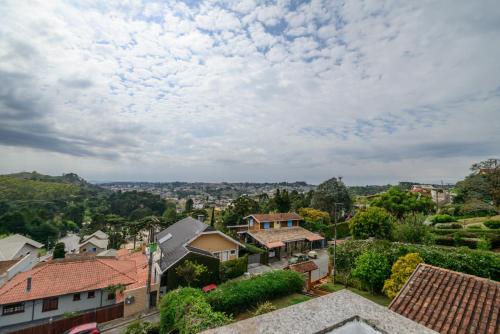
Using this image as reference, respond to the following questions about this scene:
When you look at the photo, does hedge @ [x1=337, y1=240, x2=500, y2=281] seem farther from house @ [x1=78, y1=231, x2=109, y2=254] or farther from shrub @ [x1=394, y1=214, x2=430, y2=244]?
house @ [x1=78, y1=231, x2=109, y2=254]

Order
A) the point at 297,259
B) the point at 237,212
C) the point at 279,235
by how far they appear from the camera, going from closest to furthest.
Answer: the point at 297,259, the point at 279,235, the point at 237,212

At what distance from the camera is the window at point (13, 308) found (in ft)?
52.6

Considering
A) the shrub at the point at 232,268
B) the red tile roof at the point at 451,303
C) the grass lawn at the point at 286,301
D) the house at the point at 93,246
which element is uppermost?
the red tile roof at the point at 451,303

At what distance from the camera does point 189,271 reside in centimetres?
1738

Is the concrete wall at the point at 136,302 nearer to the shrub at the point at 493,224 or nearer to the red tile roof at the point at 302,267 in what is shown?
the red tile roof at the point at 302,267

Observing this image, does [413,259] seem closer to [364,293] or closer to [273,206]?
[364,293]

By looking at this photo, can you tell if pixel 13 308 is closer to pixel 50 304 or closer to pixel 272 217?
pixel 50 304

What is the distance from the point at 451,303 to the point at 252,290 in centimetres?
975

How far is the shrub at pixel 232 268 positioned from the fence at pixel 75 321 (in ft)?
25.8

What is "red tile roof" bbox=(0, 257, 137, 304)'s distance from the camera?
53.8 feet

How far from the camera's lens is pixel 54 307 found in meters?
17.1

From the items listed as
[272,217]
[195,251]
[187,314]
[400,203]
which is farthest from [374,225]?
[187,314]

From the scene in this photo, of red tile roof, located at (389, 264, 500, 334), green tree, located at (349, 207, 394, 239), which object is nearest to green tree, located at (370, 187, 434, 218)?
green tree, located at (349, 207, 394, 239)

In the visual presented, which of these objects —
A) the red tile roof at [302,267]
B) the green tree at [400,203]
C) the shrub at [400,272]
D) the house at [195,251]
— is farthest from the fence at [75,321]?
the green tree at [400,203]
